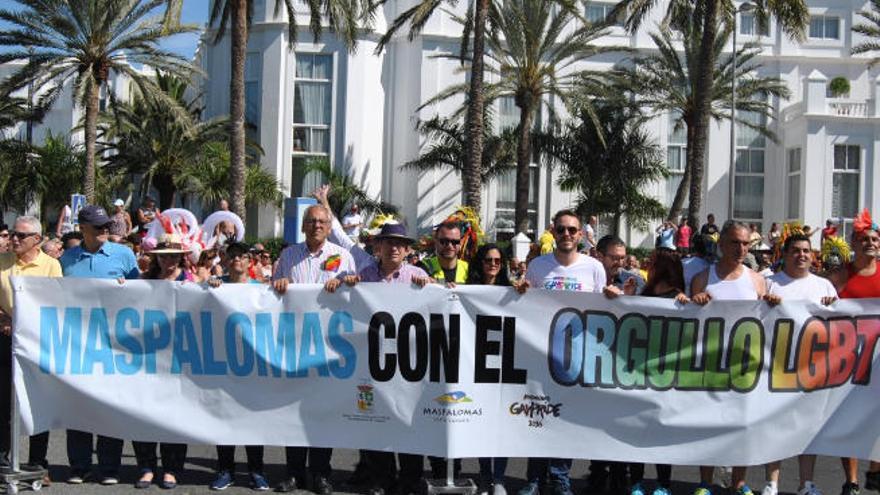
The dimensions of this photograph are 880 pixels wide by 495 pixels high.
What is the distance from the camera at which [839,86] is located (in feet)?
133

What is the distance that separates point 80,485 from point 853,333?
5.60 m

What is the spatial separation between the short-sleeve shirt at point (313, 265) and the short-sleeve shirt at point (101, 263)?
116cm

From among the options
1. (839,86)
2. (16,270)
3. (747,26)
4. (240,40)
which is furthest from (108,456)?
(747,26)

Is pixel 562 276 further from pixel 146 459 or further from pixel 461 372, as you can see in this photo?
pixel 146 459

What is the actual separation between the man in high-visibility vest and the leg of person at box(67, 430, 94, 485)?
2810mm

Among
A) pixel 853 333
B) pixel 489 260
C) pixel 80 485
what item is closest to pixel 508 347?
pixel 489 260

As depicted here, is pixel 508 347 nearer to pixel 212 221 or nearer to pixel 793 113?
pixel 212 221

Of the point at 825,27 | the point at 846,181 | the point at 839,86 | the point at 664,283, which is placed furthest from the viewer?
the point at 825,27

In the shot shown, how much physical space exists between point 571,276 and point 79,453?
3814mm

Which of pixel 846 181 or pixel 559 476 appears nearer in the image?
pixel 559 476

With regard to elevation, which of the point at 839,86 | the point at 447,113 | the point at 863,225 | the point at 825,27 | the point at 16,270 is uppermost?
the point at 825,27

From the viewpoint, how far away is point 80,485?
7422mm

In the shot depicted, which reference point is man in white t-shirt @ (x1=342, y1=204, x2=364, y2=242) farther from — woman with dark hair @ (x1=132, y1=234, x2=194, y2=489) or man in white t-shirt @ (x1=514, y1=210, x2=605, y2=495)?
man in white t-shirt @ (x1=514, y1=210, x2=605, y2=495)

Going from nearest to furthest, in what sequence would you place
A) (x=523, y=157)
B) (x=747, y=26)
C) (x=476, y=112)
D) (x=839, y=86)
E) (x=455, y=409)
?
(x=455, y=409) → (x=476, y=112) → (x=523, y=157) → (x=839, y=86) → (x=747, y=26)
